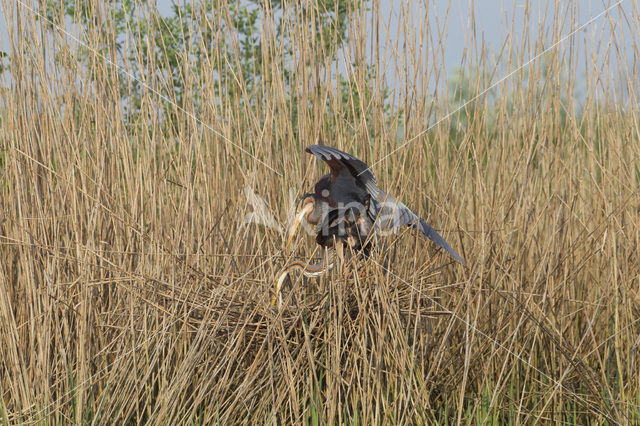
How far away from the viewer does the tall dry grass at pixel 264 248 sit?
65.7 inches

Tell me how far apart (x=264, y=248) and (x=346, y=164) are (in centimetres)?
59

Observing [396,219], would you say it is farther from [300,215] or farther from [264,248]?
[264,248]

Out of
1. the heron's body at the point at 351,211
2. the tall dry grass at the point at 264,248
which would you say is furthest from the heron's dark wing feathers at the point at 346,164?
the tall dry grass at the point at 264,248

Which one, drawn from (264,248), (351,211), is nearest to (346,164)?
(351,211)

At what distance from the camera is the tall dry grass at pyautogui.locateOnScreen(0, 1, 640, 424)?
1.67 metres

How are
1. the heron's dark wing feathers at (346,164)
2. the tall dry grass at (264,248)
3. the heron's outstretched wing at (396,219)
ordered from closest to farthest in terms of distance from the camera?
the heron's dark wing feathers at (346,164) → the heron's outstretched wing at (396,219) → the tall dry grass at (264,248)

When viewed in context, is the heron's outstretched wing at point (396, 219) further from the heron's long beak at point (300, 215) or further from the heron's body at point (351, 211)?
the heron's long beak at point (300, 215)

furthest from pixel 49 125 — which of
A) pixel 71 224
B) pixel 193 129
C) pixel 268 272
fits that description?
pixel 268 272

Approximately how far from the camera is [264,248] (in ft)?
6.20

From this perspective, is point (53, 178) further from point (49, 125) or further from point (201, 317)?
point (201, 317)

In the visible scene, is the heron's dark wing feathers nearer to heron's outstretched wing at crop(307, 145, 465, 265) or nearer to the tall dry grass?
heron's outstretched wing at crop(307, 145, 465, 265)

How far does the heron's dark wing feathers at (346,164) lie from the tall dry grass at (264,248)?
0.31 meters

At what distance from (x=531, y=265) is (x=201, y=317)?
99 centimetres

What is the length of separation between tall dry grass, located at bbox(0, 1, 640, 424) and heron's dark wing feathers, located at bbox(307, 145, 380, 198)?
31 centimetres
